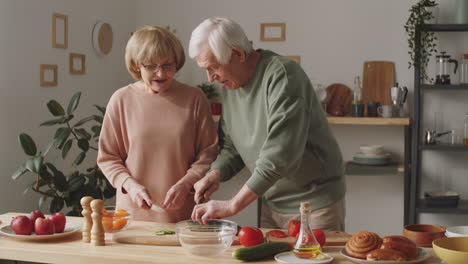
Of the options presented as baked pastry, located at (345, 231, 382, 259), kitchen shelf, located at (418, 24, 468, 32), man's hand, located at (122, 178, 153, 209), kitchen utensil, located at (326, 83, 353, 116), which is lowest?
baked pastry, located at (345, 231, 382, 259)

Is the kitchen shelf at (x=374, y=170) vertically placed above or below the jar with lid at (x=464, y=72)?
below

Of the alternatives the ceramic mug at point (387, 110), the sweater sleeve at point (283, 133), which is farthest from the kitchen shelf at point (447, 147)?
the sweater sleeve at point (283, 133)

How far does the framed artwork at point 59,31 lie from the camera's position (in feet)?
13.5

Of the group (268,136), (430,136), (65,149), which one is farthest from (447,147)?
(268,136)

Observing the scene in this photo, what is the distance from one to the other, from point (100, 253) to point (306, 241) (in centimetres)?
67

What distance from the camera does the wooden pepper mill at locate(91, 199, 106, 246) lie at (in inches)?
86.4

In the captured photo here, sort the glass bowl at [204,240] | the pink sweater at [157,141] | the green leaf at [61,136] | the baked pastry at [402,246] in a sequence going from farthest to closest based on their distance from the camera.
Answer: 1. the green leaf at [61,136]
2. the pink sweater at [157,141]
3. the glass bowl at [204,240]
4. the baked pastry at [402,246]

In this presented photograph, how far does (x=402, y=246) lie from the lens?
76.1 inches

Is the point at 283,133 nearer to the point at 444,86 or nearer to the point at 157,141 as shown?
the point at 157,141

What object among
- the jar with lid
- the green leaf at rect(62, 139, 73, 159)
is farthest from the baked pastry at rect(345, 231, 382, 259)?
the jar with lid

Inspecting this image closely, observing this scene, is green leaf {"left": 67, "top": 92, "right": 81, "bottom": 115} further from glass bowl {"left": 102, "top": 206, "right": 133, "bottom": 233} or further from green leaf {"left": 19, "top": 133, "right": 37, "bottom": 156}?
glass bowl {"left": 102, "top": 206, "right": 133, "bottom": 233}

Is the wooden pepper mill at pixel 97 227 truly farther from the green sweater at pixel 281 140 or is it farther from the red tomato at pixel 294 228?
the red tomato at pixel 294 228

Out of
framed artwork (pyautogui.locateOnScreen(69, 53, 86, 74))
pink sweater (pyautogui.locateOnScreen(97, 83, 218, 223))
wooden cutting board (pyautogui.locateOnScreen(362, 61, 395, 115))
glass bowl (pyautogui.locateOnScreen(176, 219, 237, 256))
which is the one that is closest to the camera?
glass bowl (pyautogui.locateOnScreen(176, 219, 237, 256))

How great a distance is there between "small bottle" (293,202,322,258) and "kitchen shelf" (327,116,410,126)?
2.70 m
